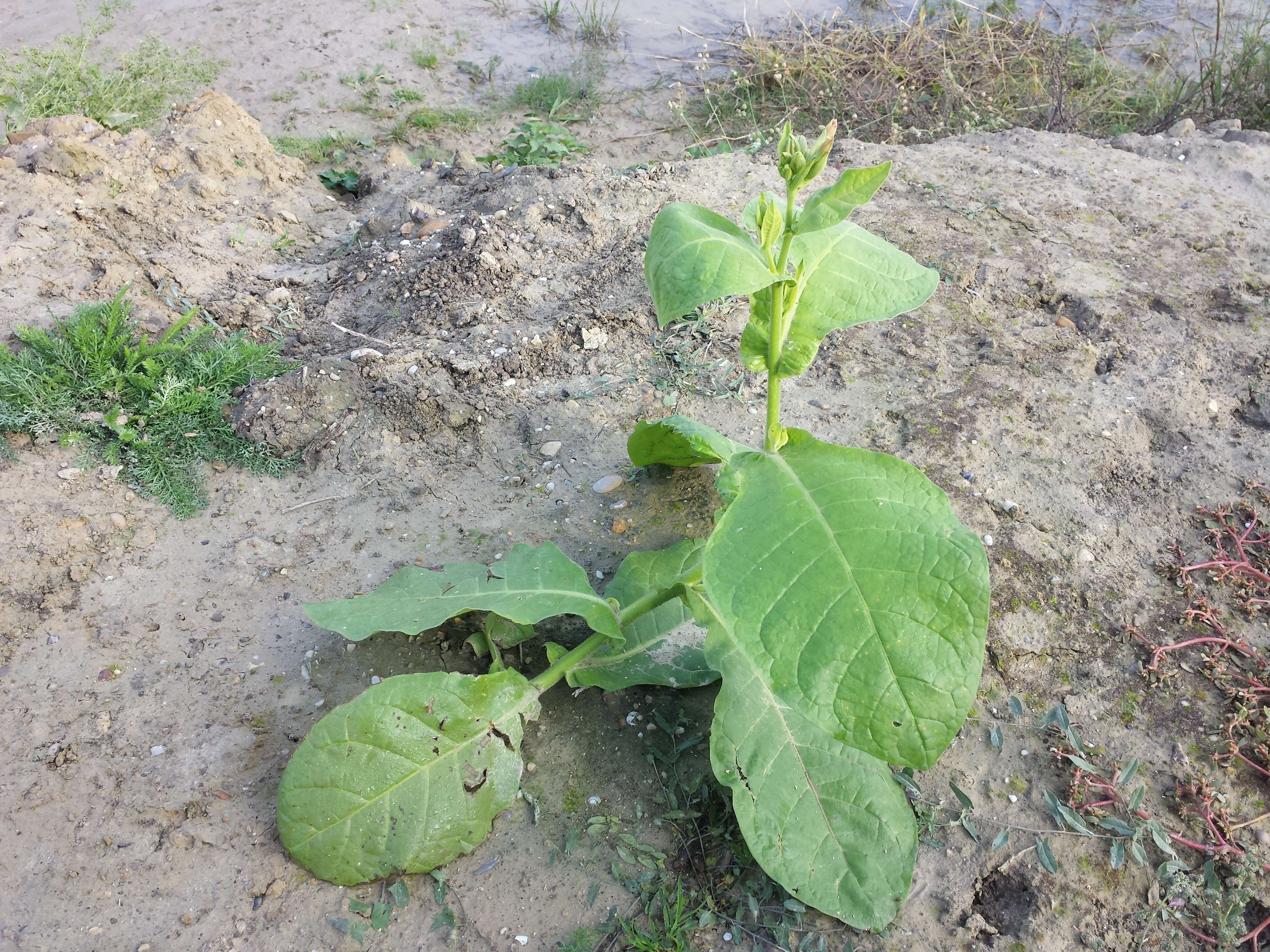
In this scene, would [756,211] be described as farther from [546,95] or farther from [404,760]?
[546,95]

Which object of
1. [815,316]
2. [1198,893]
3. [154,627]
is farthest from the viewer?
[154,627]

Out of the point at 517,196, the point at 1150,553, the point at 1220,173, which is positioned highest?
the point at 1220,173

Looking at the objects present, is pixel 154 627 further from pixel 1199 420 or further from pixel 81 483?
pixel 1199 420

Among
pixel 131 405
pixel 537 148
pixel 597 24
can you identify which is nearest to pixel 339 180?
pixel 537 148

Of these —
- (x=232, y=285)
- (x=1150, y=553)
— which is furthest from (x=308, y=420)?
(x=1150, y=553)

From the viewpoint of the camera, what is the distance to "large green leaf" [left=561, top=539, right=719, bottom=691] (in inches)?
83.3

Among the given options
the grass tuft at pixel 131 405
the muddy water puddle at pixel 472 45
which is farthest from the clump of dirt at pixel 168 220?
the muddy water puddle at pixel 472 45

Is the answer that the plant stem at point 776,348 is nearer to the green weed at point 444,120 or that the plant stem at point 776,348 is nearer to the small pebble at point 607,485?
the small pebble at point 607,485

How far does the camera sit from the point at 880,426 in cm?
284

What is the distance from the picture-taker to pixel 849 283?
193 cm

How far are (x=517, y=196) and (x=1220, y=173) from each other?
3.66 meters

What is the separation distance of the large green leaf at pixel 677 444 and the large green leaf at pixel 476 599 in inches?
18.3

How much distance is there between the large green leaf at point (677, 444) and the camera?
6.59ft

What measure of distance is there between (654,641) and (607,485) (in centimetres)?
69
